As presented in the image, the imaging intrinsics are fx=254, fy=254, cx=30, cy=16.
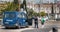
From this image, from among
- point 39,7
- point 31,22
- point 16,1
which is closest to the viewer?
point 31,22

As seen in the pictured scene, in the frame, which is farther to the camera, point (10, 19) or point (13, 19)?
point (10, 19)

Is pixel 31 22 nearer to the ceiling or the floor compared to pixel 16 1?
nearer to the floor

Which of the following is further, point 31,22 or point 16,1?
point 16,1

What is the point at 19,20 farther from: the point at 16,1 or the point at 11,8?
the point at 16,1

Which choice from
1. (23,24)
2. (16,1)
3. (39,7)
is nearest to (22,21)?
(23,24)

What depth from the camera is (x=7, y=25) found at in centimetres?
2814

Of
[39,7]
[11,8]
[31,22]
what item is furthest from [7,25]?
[39,7]

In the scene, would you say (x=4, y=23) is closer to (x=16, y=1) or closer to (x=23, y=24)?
(x=23, y=24)

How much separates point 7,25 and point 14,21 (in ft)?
3.28

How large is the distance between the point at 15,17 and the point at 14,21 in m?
0.45

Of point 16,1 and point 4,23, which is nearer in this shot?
point 4,23

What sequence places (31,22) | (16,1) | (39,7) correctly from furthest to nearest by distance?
(39,7) → (16,1) → (31,22)

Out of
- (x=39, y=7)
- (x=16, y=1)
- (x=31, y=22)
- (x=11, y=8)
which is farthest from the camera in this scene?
(x=39, y=7)

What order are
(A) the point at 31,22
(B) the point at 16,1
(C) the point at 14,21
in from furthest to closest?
1. (B) the point at 16,1
2. (A) the point at 31,22
3. (C) the point at 14,21
